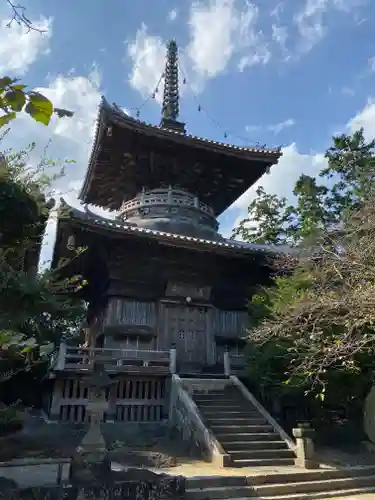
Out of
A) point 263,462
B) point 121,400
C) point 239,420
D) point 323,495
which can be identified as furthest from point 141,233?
point 323,495

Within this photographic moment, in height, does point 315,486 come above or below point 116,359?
below

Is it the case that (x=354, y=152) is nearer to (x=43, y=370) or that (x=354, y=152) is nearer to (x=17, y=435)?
(x=43, y=370)

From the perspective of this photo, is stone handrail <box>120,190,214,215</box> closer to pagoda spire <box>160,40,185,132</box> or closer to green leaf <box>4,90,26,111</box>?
pagoda spire <box>160,40,185,132</box>

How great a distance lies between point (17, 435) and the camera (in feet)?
31.9

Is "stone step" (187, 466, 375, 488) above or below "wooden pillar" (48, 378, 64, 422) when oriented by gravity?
below

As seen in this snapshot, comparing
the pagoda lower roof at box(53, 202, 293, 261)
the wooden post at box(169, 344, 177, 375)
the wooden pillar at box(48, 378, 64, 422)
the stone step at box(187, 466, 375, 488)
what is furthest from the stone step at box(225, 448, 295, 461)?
the pagoda lower roof at box(53, 202, 293, 261)

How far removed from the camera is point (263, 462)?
8.51 meters

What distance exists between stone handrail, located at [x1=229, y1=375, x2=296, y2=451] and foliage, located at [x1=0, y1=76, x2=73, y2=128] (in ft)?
30.3

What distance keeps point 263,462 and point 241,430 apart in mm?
1177

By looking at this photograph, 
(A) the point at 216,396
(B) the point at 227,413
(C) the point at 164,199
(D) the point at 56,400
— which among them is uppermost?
(C) the point at 164,199

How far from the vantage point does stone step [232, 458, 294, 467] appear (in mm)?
8344

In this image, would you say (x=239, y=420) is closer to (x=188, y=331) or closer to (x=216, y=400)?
(x=216, y=400)

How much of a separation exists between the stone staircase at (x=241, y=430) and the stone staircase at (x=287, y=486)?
35.0 inches

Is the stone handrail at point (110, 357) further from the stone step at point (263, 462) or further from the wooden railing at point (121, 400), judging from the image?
the stone step at point (263, 462)
